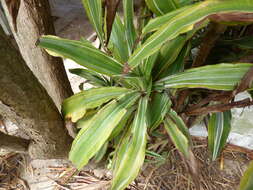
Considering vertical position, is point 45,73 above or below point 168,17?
below

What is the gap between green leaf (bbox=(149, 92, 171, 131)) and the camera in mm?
704

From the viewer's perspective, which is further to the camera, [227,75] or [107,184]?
[107,184]

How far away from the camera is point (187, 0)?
64 cm

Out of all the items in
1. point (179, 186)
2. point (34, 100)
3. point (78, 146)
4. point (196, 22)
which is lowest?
point (179, 186)

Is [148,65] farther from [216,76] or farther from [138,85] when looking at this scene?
[216,76]

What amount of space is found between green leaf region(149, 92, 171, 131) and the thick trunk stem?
41 cm

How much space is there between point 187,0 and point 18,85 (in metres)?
0.48

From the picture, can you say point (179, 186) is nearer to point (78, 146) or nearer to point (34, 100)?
point (78, 146)

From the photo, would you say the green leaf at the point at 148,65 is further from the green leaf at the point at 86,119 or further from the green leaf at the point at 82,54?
the green leaf at the point at 86,119

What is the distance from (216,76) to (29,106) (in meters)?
0.46

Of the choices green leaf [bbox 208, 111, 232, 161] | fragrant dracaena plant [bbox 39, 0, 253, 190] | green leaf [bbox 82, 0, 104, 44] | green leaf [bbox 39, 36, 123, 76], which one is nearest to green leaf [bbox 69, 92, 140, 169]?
fragrant dracaena plant [bbox 39, 0, 253, 190]

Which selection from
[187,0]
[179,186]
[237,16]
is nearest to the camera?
[237,16]

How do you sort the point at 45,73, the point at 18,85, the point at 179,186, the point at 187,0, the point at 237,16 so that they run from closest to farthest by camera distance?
the point at 237,16 → the point at 18,85 → the point at 187,0 → the point at 45,73 → the point at 179,186

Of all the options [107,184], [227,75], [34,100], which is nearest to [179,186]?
[107,184]
